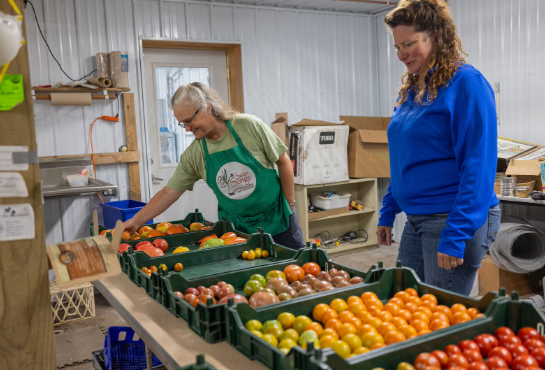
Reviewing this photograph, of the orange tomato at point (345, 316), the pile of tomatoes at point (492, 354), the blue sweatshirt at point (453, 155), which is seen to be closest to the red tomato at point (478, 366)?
the pile of tomatoes at point (492, 354)

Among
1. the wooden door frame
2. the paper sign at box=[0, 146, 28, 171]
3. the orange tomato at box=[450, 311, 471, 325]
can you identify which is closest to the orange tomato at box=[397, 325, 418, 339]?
the orange tomato at box=[450, 311, 471, 325]

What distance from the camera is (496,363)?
984 millimetres

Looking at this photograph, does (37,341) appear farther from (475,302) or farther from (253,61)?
(253,61)

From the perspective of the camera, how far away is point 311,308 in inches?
52.1

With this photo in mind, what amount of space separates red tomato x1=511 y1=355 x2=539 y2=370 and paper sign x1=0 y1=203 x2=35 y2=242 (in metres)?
1.11

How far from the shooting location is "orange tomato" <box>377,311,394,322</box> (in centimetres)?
122

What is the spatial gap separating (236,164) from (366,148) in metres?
3.19

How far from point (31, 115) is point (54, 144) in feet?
11.7

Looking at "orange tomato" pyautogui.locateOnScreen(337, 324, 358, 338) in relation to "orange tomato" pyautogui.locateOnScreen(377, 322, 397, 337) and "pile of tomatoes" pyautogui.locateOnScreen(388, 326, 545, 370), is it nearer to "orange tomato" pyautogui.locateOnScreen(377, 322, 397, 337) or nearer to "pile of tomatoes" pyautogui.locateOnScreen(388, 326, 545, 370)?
"orange tomato" pyautogui.locateOnScreen(377, 322, 397, 337)

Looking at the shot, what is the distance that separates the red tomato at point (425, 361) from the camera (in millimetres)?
997

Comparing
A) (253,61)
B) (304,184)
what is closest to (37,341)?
Answer: (304,184)

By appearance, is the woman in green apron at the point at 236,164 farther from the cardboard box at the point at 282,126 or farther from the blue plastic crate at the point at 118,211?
the cardboard box at the point at 282,126

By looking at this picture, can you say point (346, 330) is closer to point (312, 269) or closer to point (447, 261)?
point (312, 269)

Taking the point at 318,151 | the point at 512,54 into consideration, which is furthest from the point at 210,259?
the point at 512,54
